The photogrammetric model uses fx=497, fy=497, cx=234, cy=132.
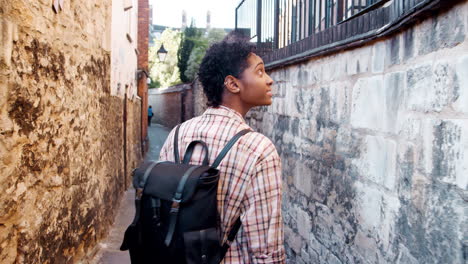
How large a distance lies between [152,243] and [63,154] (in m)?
2.04

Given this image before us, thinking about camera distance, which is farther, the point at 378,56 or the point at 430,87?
the point at 378,56

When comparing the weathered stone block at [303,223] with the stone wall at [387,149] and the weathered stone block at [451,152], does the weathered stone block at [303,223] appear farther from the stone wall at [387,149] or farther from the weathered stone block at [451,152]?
the weathered stone block at [451,152]

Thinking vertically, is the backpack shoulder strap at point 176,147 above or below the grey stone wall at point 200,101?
below

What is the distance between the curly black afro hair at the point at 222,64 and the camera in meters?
1.99

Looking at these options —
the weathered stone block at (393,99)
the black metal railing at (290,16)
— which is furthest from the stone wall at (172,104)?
the weathered stone block at (393,99)

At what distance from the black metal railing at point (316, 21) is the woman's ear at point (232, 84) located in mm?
706

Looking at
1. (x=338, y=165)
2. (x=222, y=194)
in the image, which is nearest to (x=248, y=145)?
(x=222, y=194)

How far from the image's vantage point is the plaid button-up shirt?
1.77m

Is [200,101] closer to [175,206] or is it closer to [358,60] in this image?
[358,60]

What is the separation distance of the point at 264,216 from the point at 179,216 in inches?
11.9

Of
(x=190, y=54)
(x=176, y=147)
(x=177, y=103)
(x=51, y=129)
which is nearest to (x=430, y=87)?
(x=176, y=147)

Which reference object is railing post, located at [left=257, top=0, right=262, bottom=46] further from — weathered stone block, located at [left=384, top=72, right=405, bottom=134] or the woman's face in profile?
the woman's face in profile

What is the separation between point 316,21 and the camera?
4051mm

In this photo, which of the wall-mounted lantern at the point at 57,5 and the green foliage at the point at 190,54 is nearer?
the wall-mounted lantern at the point at 57,5
